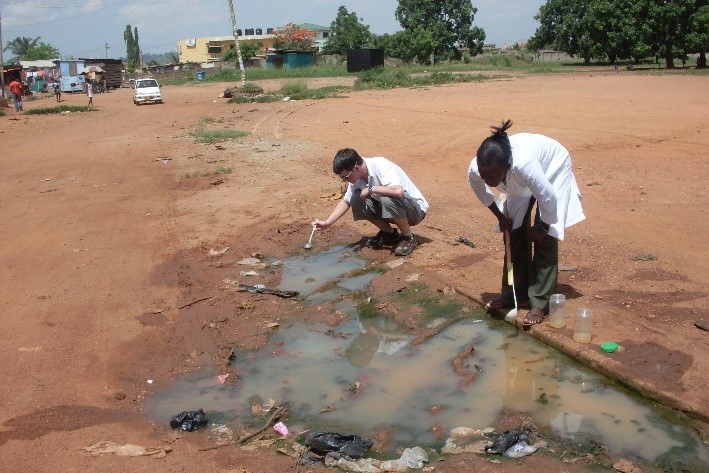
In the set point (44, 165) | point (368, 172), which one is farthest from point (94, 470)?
point (44, 165)

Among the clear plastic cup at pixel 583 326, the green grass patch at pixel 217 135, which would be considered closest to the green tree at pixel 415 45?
the green grass patch at pixel 217 135

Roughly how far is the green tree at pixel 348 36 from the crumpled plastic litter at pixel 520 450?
2651 inches

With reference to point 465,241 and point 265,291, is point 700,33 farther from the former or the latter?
point 265,291

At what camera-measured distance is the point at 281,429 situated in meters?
3.84

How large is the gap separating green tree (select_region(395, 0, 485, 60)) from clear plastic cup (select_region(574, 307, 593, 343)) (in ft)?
200

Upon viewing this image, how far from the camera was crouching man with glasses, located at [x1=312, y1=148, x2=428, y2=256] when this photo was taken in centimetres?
619

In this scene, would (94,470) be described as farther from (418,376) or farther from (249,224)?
(249,224)

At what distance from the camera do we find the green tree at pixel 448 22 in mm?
63969

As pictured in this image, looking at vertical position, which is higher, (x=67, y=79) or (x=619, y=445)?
(x=67, y=79)

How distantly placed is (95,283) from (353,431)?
135 inches

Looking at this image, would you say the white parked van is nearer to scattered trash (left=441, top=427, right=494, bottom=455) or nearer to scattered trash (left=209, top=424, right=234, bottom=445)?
scattered trash (left=209, top=424, right=234, bottom=445)

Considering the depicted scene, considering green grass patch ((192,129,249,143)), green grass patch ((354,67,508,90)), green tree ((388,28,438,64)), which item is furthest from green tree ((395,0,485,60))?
green grass patch ((192,129,249,143))

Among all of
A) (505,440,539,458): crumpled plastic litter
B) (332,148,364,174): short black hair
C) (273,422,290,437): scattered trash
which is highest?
(332,148,364,174): short black hair

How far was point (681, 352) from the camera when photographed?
4141 mm
